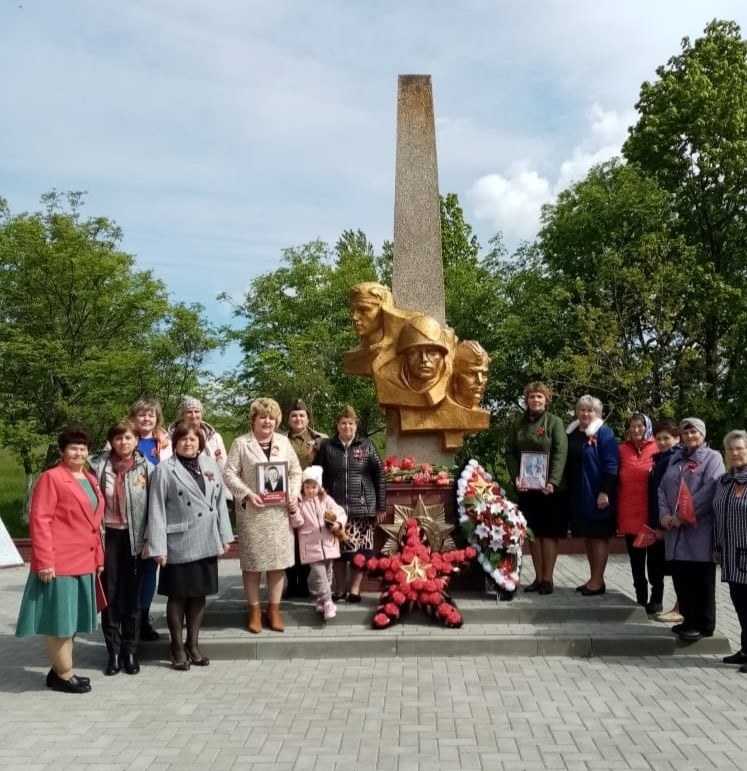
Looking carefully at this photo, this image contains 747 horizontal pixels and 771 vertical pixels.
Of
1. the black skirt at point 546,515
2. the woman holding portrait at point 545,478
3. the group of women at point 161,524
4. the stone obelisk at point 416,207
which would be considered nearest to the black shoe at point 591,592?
the woman holding portrait at point 545,478

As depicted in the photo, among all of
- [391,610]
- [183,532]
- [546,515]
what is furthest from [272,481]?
[546,515]

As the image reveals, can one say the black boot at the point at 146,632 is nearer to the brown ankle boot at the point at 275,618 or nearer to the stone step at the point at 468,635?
the stone step at the point at 468,635

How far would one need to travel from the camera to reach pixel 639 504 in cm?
657

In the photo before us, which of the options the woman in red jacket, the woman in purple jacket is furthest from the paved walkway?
the woman in red jacket

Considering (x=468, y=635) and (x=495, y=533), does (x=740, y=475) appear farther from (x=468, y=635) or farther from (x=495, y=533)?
(x=468, y=635)

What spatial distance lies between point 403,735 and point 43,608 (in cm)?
235

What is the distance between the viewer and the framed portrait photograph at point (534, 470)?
6.74 meters

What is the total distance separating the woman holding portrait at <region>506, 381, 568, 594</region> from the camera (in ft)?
22.1

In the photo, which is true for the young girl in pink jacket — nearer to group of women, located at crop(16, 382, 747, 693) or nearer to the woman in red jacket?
group of women, located at crop(16, 382, 747, 693)

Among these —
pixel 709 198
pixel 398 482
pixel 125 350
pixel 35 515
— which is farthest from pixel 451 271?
pixel 35 515

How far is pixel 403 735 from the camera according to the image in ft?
13.8

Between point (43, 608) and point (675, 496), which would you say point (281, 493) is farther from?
point (675, 496)

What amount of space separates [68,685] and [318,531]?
6.51ft

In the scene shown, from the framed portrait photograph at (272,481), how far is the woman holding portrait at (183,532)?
15.5 inches
